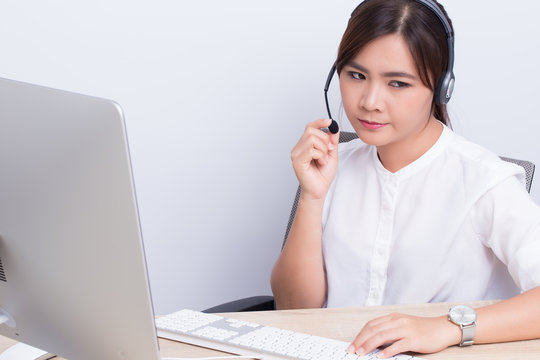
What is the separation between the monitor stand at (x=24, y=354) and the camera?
40.5 inches

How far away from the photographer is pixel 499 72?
205 cm

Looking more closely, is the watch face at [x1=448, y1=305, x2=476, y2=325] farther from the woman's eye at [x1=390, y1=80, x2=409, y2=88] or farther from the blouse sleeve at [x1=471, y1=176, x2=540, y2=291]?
the woman's eye at [x1=390, y1=80, x2=409, y2=88]

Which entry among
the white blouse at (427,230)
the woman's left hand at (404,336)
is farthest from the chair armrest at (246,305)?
the woman's left hand at (404,336)

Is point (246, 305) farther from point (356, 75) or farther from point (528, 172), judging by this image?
point (528, 172)

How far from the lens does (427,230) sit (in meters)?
1.48

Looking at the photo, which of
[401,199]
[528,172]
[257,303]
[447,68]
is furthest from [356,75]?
[257,303]

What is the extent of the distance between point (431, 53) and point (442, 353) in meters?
0.61

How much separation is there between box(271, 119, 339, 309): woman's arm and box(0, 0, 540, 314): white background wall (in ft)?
1.74

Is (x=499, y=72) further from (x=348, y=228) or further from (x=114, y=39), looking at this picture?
(x=114, y=39)

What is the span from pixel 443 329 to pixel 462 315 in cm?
6

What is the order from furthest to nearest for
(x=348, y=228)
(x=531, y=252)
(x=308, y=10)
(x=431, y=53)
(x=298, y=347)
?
(x=308, y=10), (x=348, y=228), (x=431, y=53), (x=531, y=252), (x=298, y=347)

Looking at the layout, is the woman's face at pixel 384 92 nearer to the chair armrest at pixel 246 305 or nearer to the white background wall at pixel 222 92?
the chair armrest at pixel 246 305

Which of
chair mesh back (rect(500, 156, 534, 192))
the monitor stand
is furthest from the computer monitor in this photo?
chair mesh back (rect(500, 156, 534, 192))

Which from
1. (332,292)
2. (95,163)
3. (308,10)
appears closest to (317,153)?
(332,292)
